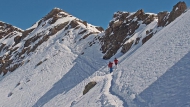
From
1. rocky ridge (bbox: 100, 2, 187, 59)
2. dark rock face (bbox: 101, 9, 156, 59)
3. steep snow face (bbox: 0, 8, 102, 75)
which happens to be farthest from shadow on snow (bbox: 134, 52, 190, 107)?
steep snow face (bbox: 0, 8, 102, 75)

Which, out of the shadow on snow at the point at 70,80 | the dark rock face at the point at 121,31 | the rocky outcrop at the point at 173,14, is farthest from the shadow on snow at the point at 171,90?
the dark rock face at the point at 121,31

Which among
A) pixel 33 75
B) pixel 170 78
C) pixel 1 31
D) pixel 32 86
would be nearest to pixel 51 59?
pixel 33 75

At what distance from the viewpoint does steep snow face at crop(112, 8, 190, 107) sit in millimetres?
14711

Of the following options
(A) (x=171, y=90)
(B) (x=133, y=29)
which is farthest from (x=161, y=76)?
(B) (x=133, y=29)

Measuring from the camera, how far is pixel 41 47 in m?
62.2

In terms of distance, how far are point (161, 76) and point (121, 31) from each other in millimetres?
31374

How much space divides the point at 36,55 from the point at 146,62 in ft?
136

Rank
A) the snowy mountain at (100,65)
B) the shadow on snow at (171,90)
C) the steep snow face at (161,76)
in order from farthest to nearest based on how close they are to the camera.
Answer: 1. the snowy mountain at (100,65)
2. the steep snow face at (161,76)
3. the shadow on snow at (171,90)

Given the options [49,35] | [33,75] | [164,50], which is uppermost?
[49,35]

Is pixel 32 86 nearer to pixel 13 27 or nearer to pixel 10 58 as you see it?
pixel 10 58

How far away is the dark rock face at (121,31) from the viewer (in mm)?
43656

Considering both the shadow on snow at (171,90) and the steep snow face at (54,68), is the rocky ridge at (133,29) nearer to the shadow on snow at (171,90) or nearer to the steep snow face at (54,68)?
the steep snow face at (54,68)

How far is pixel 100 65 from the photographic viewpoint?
39156 mm

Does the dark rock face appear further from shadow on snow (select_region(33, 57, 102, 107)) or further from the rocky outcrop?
the rocky outcrop
